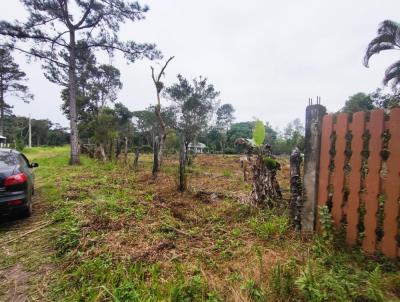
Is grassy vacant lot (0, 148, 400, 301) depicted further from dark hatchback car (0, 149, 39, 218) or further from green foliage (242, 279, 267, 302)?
dark hatchback car (0, 149, 39, 218)

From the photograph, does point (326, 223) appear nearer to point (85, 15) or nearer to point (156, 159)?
point (156, 159)

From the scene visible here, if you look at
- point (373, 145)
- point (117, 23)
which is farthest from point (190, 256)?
point (117, 23)

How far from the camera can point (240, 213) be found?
404 cm

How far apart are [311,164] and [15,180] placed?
4428 millimetres

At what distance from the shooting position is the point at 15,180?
367cm

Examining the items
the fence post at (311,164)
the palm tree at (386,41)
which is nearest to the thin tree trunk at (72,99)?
the fence post at (311,164)

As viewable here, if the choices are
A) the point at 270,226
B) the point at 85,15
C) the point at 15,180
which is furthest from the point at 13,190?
the point at 85,15

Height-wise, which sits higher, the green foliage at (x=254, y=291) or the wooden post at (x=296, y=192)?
the wooden post at (x=296, y=192)

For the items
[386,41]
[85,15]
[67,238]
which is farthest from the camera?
[85,15]

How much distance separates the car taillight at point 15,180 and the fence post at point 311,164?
14.1ft

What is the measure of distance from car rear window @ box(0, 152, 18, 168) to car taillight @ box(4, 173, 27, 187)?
331 millimetres

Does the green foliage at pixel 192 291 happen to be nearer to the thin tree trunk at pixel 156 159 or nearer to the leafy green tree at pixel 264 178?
the leafy green tree at pixel 264 178

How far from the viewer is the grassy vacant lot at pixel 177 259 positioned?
203 cm

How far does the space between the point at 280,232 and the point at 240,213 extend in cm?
91
